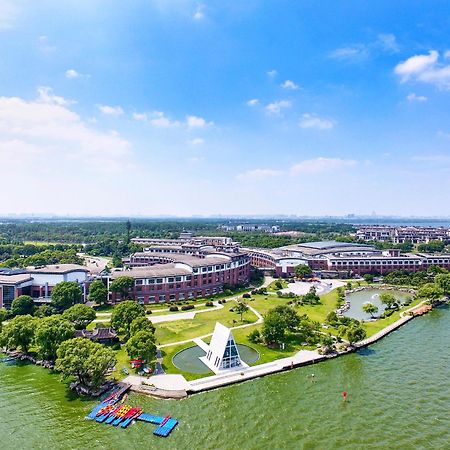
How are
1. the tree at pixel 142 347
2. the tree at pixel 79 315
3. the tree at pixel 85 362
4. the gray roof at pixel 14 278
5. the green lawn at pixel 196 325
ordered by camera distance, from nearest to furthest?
the tree at pixel 85 362, the tree at pixel 142 347, the green lawn at pixel 196 325, the tree at pixel 79 315, the gray roof at pixel 14 278

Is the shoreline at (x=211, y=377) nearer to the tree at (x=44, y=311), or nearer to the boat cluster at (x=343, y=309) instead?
the tree at (x=44, y=311)

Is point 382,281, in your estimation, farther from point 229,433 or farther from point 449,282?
point 229,433

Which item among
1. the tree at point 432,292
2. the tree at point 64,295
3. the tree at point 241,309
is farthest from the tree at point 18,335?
the tree at point 432,292

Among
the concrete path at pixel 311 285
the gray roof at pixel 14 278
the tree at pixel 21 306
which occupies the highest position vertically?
the gray roof at pixel 14 278

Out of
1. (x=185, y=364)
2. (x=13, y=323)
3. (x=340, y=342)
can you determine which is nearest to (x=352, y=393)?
(x=340, y=342)

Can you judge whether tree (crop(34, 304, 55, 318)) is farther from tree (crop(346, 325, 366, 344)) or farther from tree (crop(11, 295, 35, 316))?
tree (crop(346, 325, 366, 344))

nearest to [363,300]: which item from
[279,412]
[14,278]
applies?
[279,412]

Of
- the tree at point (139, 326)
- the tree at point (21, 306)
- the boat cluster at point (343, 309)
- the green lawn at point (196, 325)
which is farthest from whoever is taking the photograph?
the boat cluster at point (343, 309)
